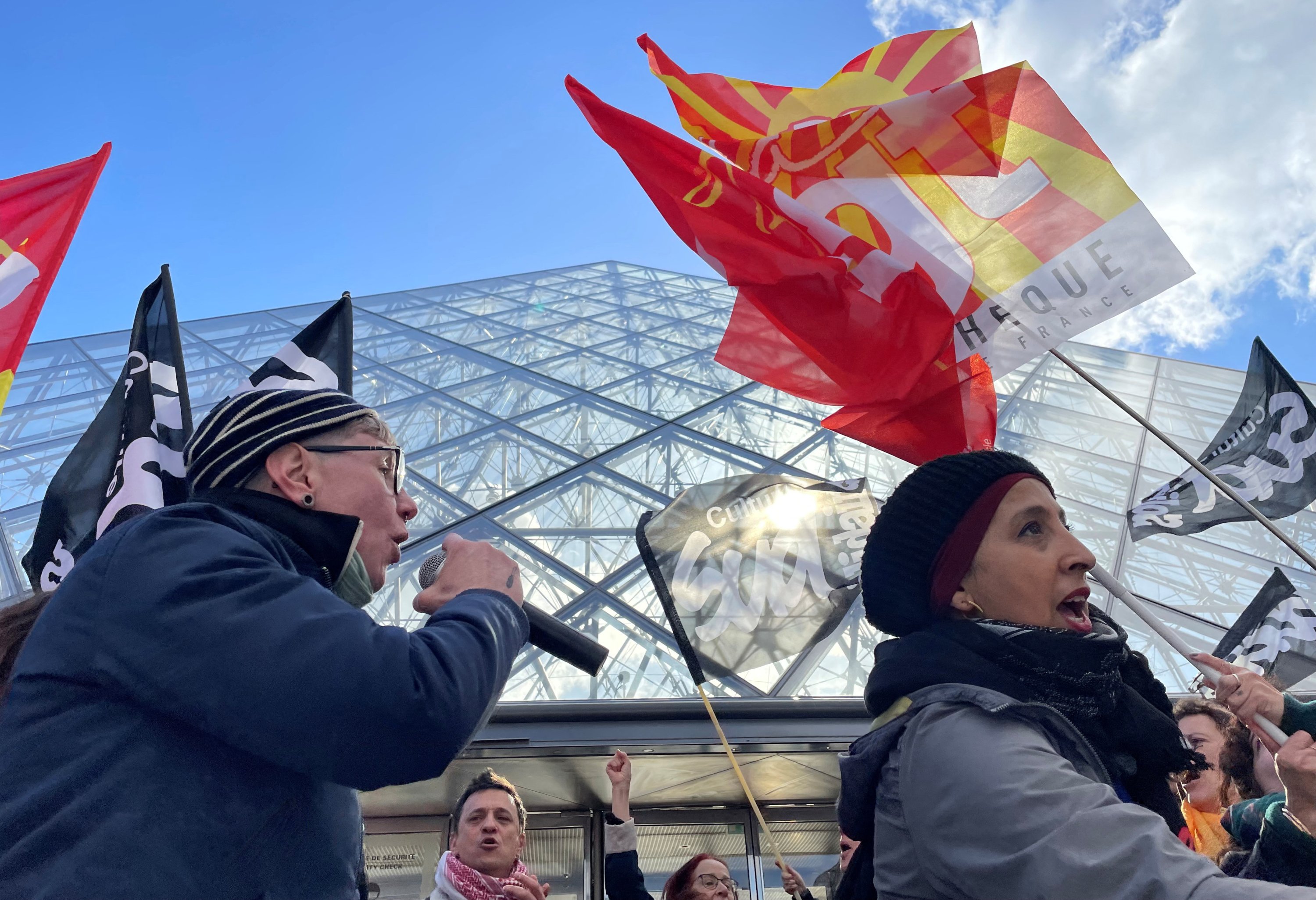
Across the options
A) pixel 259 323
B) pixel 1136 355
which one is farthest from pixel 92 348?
pixel 1136 355

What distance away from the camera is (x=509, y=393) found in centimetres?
1063

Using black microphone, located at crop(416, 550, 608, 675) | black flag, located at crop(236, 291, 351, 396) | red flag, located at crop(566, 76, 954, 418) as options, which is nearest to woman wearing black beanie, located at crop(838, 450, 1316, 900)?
black microphone, located at crop(416, 550, 608, 675)

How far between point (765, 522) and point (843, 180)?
1.76 metres

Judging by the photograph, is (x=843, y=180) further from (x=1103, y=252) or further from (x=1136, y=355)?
(x=1136, y=355)

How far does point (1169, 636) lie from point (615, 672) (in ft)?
9.85

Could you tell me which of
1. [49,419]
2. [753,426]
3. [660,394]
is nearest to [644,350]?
[660,394]

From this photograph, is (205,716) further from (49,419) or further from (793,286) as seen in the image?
(49,419)

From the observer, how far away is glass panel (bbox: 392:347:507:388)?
11375 millimetres

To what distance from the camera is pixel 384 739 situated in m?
1.26

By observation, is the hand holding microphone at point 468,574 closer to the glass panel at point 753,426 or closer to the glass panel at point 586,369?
the glass panel at point 753,426

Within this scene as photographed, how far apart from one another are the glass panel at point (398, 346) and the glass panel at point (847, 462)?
→ 21.1 feet

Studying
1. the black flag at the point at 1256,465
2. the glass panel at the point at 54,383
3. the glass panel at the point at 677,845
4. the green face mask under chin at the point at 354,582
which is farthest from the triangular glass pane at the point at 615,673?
the glass panel at the point at 54,383

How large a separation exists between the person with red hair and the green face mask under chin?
2606 millimetres

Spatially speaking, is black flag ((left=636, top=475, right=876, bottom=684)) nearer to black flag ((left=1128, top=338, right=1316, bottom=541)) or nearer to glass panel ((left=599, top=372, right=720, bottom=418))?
black flag ((left=1128, top=338, right=1316, bottom=541))
